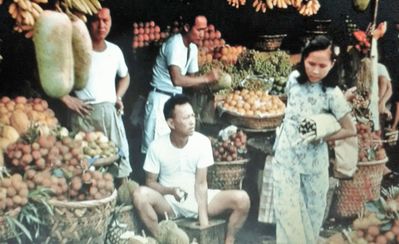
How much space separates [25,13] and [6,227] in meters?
1.52

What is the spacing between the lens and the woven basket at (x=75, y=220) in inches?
241

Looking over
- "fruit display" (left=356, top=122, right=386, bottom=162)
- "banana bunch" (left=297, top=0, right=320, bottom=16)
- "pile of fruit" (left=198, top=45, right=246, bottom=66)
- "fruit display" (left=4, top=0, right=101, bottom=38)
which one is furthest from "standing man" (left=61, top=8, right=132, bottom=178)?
"fruit display" (left=356, top=122, right=386, bottom=162)

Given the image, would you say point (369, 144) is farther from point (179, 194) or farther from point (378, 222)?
point (179, 194)

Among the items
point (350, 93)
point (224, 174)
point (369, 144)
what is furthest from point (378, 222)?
point (224, 174)

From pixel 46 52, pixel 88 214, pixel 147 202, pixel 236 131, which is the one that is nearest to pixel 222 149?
pixel 236 131

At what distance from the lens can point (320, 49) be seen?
21.3 ft

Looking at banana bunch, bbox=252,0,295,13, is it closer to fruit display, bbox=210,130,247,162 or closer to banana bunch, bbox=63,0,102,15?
fruit display, bbox=210,130,247,162

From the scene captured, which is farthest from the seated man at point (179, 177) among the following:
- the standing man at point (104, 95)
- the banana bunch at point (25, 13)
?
the banana bunch at point (25, 13)

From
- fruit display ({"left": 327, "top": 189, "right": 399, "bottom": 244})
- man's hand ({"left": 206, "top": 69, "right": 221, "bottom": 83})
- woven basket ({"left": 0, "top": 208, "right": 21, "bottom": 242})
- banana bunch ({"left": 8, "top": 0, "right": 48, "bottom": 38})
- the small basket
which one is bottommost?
fruit display ({"left": 327, "top": 189, "right": 399, "bottom": 244})

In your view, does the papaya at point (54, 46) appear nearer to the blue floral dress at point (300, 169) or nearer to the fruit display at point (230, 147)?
the fruit display at point (230, 147)

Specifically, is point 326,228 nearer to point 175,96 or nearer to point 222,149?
point 222,149

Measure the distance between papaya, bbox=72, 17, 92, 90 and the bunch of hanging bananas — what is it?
1345 millimetres

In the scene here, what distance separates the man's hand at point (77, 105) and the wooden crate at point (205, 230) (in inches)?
43.9

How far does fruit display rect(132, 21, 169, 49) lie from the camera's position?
6.27 meters
